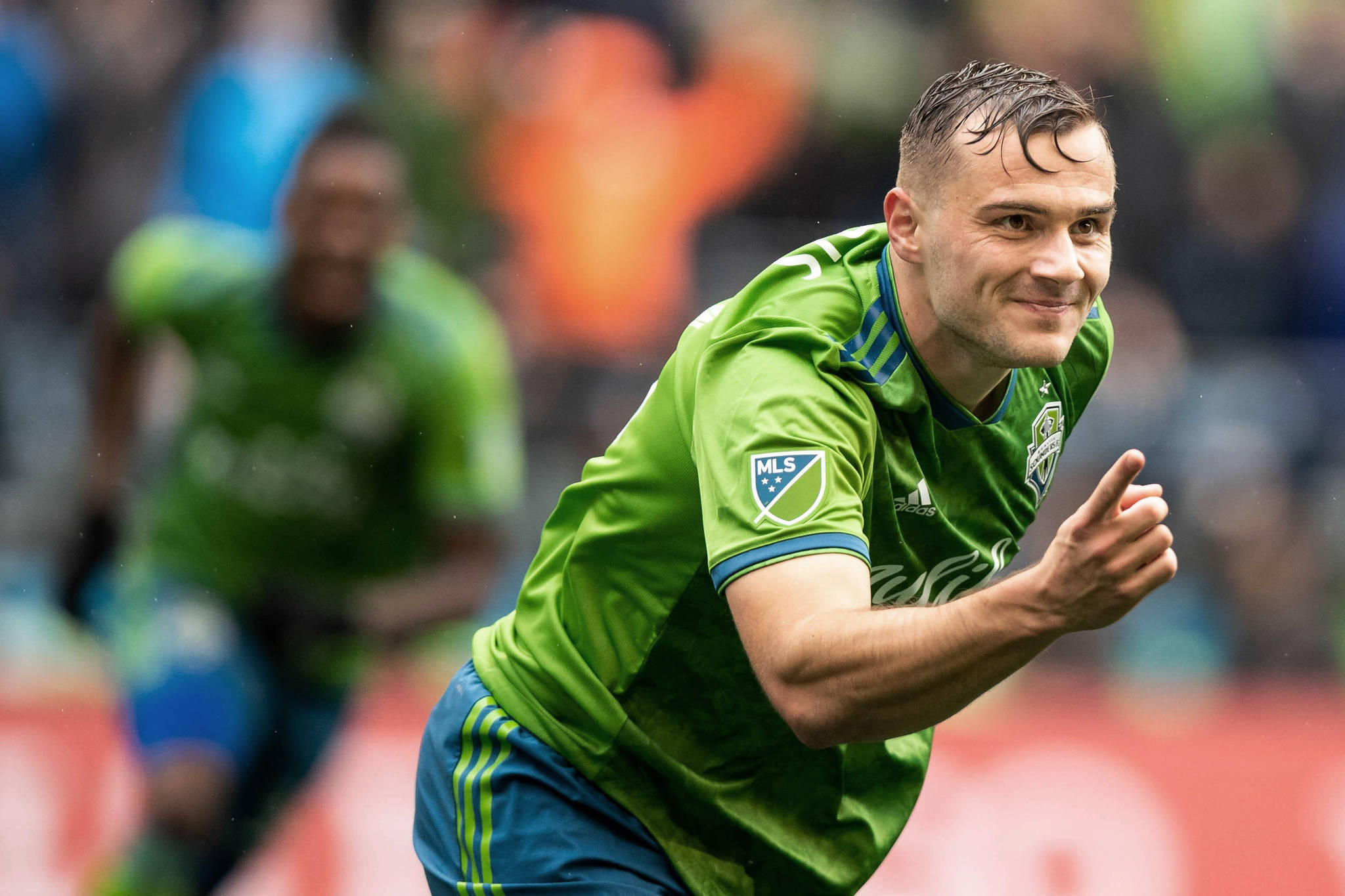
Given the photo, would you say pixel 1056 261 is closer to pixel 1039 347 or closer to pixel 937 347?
pixel 1039 347

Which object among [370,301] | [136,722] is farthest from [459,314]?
[136,722]

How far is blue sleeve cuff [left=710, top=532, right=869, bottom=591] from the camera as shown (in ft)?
8.95

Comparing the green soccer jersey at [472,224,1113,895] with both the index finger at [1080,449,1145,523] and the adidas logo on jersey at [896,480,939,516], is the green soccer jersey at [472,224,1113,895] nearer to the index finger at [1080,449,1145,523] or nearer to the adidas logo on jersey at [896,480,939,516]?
the adidas logo on jersey at [896,480,939,516]

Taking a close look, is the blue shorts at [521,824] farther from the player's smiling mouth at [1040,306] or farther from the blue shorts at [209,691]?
the blue shorts at [209,691]

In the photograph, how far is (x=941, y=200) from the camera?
3.07 meters

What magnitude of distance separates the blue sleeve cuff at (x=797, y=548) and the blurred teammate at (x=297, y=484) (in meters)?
3.81

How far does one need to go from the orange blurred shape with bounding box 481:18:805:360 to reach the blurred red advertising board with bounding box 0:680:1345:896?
106 inches

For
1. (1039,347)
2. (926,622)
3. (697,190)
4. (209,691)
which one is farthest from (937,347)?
(697,190)

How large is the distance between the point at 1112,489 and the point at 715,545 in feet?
2.17

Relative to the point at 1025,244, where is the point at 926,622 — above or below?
below

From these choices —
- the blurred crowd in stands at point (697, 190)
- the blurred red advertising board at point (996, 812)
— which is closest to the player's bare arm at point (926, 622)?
the blurred red advertising board at point (996, 812)

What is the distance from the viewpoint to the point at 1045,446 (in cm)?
342

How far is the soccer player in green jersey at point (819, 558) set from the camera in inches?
103

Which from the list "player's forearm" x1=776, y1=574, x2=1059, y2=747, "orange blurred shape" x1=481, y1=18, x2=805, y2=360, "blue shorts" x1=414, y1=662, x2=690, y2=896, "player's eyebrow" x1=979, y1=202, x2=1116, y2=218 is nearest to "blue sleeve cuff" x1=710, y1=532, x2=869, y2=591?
"player's forearm" x1=776, y1=574, x2=1059, y2=747
